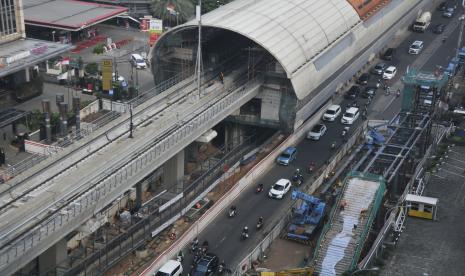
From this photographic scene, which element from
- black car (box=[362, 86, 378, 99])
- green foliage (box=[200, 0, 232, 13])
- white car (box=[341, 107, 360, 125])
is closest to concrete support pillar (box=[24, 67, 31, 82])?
white car (box=[341, 107, 360, 125])

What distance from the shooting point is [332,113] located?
7538 centimetres

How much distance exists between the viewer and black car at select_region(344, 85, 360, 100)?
268 ft

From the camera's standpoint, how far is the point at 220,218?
5659 centimetres

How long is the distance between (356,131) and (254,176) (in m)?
14.6

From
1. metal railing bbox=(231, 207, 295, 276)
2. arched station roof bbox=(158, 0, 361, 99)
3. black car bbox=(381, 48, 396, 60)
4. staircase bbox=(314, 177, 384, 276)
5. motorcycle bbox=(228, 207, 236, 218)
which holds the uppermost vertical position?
arched station roof bbox=(158, 0, 361, 99)

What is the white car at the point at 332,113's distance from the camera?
75.1 metres

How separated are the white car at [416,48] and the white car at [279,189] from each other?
44.5m

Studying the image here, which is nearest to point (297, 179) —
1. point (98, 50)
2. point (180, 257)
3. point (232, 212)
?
point (232, 212)

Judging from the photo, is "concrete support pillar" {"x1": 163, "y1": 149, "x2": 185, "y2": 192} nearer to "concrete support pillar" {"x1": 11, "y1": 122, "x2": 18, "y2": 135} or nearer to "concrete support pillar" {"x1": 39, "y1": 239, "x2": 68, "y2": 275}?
"concrete support pillar" {"x1": 39, "y1": 239, "x2": 68, "y2": 275}

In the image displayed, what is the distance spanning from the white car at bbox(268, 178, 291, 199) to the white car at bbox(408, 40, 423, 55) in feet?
146

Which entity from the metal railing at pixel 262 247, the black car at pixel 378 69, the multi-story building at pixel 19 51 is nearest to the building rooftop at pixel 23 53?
the multi-story building at pixel 19 51

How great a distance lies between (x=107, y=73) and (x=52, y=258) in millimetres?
34409

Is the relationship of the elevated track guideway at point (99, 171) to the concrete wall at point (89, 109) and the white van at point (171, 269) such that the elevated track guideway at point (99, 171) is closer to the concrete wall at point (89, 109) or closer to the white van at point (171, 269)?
the white van at point (171, 269)

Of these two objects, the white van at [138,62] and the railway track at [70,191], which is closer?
the railway track at [70,191]
